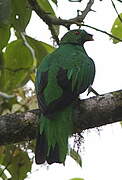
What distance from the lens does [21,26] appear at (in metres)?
3.28

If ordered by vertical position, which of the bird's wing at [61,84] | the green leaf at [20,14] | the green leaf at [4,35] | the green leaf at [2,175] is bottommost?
the green leaf at [2,175]

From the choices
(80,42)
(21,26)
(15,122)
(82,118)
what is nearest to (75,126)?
(82,118)

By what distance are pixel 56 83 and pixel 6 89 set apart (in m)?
0.33

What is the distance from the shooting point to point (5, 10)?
3000 mm

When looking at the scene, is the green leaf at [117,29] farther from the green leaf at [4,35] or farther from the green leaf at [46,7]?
the green leaf at [4,35]

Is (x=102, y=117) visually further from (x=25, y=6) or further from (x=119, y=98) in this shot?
(x=25, y=6)


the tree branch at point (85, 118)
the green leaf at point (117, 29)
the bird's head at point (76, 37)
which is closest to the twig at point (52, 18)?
the green leaf at point (117, 29)

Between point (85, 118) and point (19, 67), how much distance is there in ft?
2.30

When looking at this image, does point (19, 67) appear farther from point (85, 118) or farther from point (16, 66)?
point (85, 118)

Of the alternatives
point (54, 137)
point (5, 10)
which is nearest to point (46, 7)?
point (5, 10)

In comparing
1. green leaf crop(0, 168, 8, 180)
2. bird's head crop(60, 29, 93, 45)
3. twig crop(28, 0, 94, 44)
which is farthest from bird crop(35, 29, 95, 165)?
bird's head crop(60, 29, 93, 45)

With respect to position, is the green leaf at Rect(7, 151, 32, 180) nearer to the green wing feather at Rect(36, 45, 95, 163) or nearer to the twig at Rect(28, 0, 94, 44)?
the green wing feather at Rect(36, 45, 95, 163)

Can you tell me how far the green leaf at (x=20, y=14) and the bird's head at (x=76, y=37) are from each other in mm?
804

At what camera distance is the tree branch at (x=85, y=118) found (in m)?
2.80
